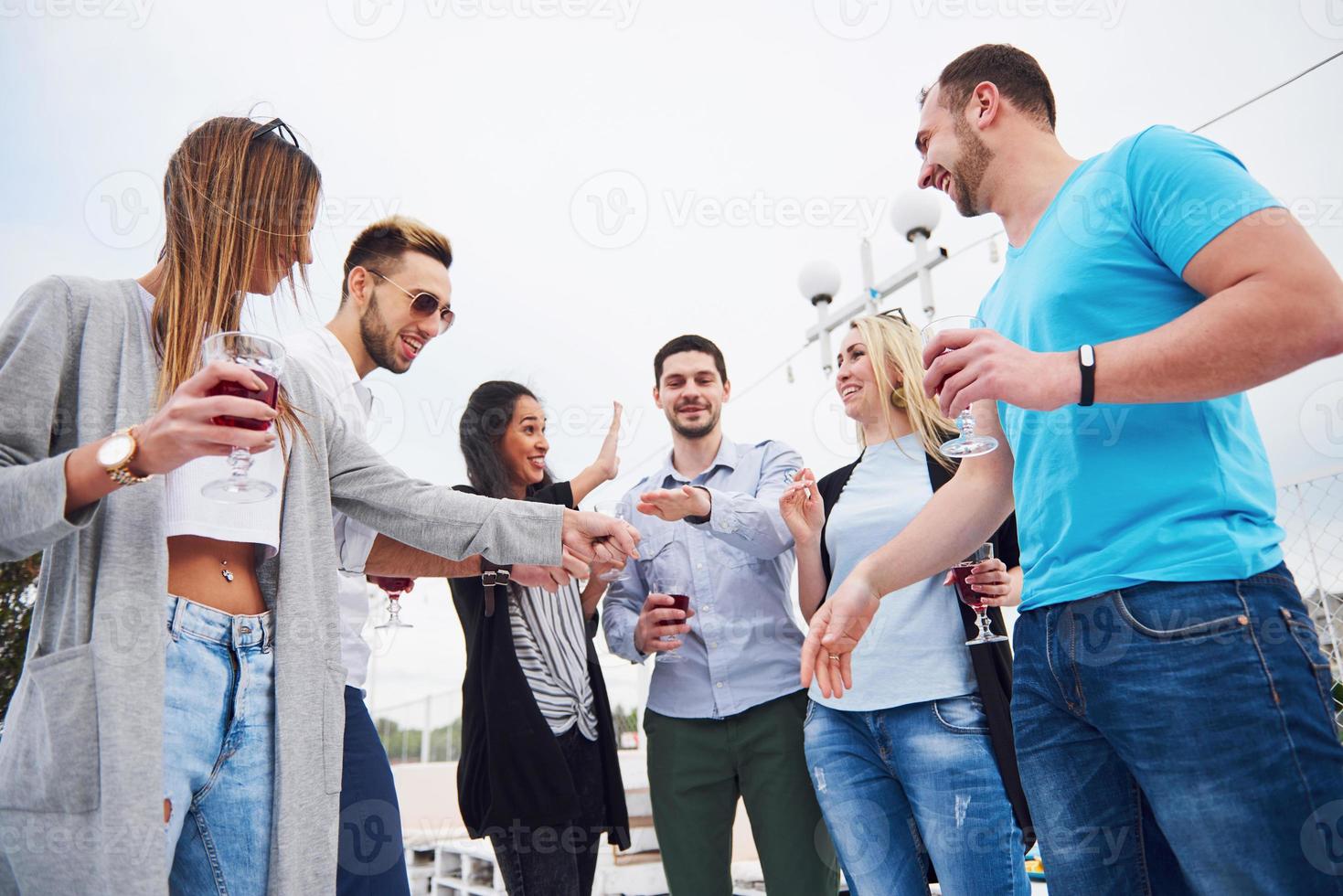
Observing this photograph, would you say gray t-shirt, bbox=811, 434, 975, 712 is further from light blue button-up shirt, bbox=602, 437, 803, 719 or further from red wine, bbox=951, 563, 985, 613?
light blue button-up shirt, bbox=602, 437, 803, 719

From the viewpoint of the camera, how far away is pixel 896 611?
263 cm

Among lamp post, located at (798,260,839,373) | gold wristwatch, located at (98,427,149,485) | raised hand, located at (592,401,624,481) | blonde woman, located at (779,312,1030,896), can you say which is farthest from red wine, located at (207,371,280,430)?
lamp post, located at (798,260,839,373)

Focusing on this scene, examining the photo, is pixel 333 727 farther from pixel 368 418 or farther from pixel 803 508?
pixel 803 508

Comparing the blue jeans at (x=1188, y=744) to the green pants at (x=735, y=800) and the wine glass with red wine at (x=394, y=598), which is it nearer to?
the green pants at (x=735, y=800)

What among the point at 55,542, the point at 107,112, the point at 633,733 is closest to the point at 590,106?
the point at 107,112

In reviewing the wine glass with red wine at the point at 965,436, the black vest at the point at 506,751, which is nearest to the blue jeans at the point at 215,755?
the black vest at the point at 506,751

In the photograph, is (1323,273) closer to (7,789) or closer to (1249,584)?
(1249,584)

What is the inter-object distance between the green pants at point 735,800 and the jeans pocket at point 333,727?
1.61 metres

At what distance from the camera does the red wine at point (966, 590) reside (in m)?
2.49

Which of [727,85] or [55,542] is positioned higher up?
[727,85]

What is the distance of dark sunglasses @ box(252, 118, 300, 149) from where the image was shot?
1738 millimetres

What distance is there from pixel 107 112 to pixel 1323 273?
6.43 m

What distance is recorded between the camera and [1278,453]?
440 cm

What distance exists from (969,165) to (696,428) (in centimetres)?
185
